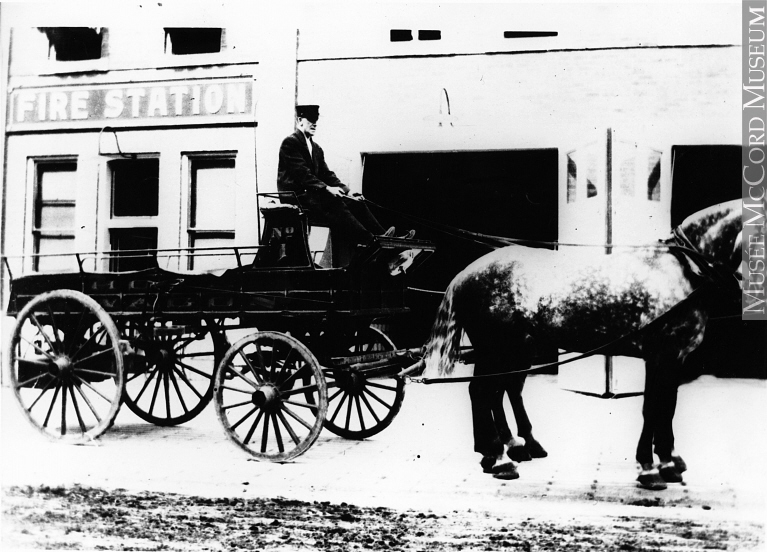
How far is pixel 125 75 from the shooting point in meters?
5.62

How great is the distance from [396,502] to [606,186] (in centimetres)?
265

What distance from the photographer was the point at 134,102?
5.63 m

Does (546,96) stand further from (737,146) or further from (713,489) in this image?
(713,489)

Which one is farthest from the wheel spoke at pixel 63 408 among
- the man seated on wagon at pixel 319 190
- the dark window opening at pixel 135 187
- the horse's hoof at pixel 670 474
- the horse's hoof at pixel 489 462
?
the horse's hoof at pixel 670 474

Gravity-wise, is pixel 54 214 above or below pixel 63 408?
above

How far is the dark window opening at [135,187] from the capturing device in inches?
223

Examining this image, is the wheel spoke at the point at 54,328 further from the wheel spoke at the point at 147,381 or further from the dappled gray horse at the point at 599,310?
the dappled gray horse at the point at 599,310

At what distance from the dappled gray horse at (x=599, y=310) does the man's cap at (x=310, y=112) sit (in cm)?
164

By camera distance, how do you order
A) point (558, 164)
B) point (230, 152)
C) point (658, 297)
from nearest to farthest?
1. point (658, 297)
2. point (558, 164)
3. point (230, 152)

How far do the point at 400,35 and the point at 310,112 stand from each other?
87 centimetres

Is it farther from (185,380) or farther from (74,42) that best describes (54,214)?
(185,380)

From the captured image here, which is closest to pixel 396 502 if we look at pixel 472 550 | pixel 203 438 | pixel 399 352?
pixel 472 550

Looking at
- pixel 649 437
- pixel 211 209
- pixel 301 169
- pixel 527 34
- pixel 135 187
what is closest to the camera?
pixel 649 437

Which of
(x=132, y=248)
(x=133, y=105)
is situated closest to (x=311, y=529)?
(x=132, y=248)
